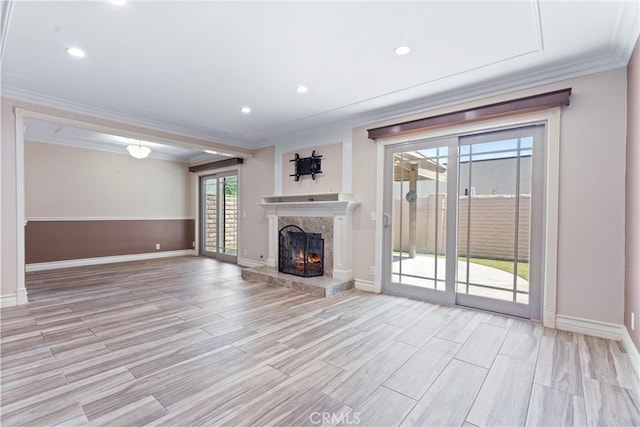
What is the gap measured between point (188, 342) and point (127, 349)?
1.58ft

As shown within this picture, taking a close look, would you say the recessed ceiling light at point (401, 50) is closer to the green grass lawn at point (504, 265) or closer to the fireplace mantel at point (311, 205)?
the fireplace mantel at point (311, 205)

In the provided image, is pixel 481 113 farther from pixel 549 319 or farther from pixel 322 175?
pixel 322 175

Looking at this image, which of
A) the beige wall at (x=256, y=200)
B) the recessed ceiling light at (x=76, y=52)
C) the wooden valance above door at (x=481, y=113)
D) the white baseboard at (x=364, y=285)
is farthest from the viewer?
the beige wall at (x=256, y=200)

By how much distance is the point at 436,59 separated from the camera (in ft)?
9.18

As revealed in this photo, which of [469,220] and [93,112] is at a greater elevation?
→ [93,112]

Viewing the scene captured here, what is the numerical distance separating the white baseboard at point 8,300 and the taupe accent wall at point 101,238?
2708 millimetres

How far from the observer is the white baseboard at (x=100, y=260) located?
5717 mm

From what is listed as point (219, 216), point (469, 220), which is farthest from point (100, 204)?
point (469, 220)

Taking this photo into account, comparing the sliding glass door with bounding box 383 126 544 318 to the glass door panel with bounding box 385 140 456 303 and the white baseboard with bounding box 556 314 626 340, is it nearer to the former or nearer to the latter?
the glass door panel with bounding box 385 140 456 303

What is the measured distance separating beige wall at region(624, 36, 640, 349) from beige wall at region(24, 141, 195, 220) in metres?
8.39

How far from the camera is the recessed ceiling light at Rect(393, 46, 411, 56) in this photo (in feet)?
8.53

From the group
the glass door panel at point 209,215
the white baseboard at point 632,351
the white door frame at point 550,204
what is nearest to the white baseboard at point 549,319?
the white door frame at point 550,204

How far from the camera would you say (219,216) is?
7.43 m

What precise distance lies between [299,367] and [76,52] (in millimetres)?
3464
